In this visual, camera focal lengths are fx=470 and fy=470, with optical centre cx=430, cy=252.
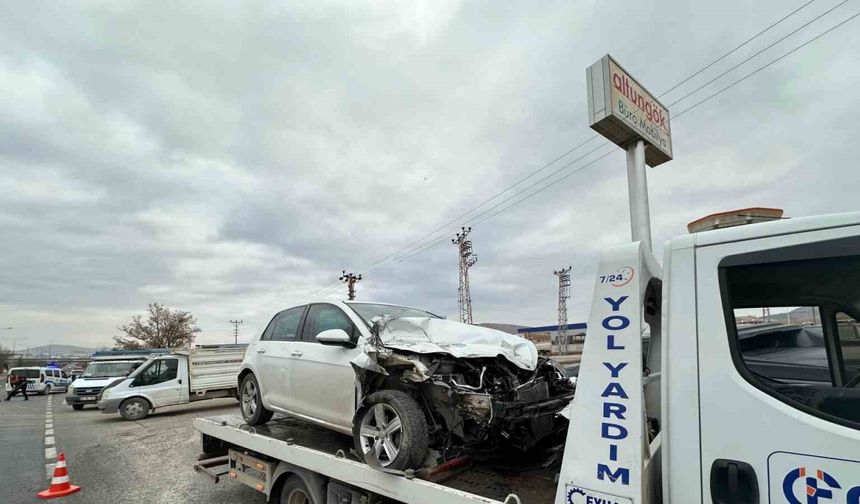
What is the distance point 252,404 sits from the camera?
571cm

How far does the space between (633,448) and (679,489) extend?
21cm

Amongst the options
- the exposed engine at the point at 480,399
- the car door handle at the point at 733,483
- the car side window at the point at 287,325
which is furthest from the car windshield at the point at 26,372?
the car door handle at the point at 733,483

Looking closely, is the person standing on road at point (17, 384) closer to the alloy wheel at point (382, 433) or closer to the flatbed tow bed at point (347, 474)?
the flatbed tow bed at point (347, 474)

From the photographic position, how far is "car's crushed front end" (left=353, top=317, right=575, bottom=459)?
10.5ft

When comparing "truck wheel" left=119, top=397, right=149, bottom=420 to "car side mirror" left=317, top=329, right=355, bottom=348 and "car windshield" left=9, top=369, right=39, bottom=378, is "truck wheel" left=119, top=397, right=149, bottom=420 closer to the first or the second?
"car side mirror" left=317, top=329, right=355, bottom=348

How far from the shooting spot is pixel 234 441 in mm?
5230

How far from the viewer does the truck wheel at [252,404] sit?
5.55m

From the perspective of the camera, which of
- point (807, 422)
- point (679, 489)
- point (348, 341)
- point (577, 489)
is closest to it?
point (807, 422)

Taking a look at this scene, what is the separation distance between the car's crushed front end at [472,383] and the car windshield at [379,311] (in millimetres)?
637

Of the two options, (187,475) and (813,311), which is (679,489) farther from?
(187,475)

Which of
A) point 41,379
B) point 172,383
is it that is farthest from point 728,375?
point 41,379

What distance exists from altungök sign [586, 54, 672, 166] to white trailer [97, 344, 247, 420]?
14.2 metres

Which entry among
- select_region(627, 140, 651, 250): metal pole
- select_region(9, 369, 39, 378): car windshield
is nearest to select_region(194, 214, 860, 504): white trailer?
select_region(627, 140, 651, 250): metal pole

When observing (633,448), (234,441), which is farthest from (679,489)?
(234,441)
